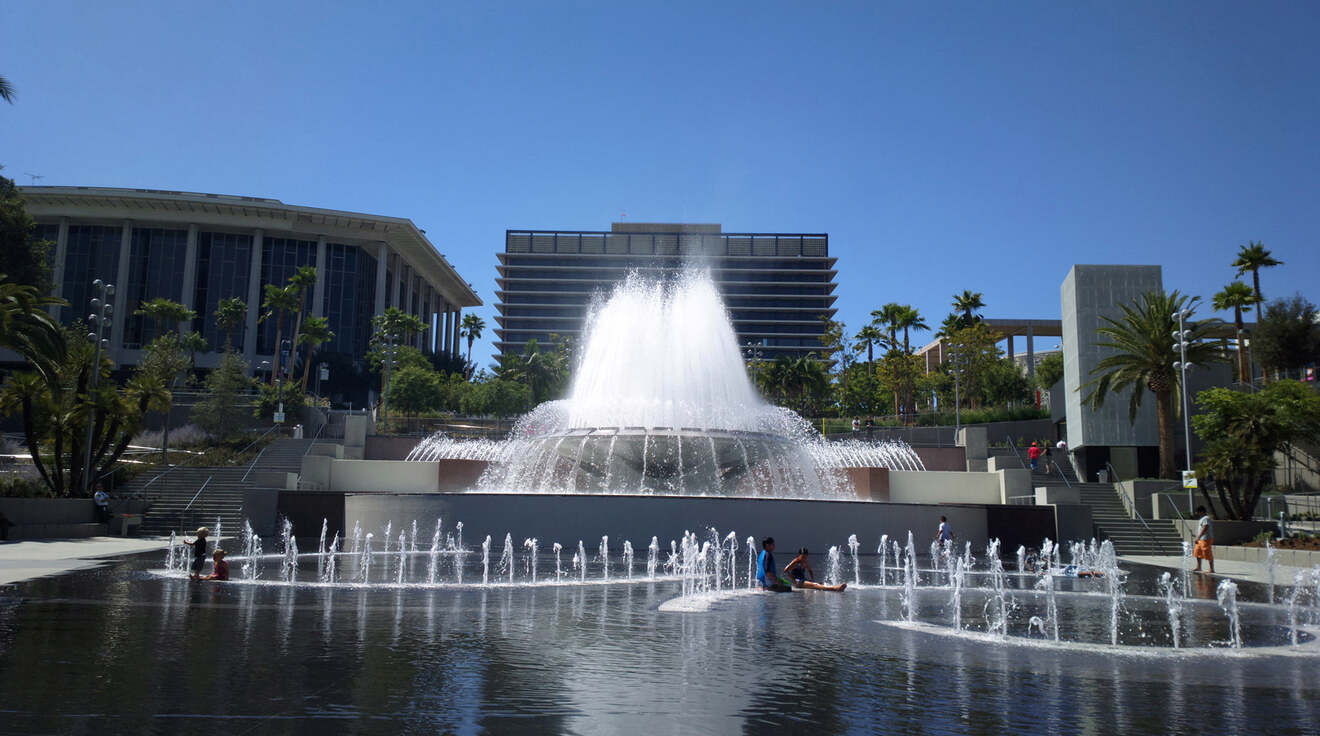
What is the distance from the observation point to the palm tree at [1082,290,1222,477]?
3438 centimetres

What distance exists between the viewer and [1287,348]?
49.5 metres

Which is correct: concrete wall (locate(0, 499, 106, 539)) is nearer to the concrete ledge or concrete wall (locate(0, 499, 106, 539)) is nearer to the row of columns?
the concrete ledge

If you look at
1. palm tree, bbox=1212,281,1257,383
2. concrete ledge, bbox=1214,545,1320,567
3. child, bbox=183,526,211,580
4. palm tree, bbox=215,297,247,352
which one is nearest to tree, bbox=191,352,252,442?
palm tree, bbox=215,297,247,352

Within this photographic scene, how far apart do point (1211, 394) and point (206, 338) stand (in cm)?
8152

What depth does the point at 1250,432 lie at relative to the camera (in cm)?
2577

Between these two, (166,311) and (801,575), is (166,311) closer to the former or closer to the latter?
(166,311)

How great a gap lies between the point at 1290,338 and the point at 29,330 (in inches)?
2207

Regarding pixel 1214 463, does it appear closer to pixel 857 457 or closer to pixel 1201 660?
pixel 857 457

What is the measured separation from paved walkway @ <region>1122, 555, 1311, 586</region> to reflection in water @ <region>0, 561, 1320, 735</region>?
1210 centimetres

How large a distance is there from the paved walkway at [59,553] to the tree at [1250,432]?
92.1ft

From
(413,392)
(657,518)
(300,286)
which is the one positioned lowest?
(657,518)

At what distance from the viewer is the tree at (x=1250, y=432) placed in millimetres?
25688

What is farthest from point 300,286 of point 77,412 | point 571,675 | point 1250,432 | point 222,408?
point 571,675

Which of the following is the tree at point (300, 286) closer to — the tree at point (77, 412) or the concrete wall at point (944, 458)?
the tree at point (77, 412)
